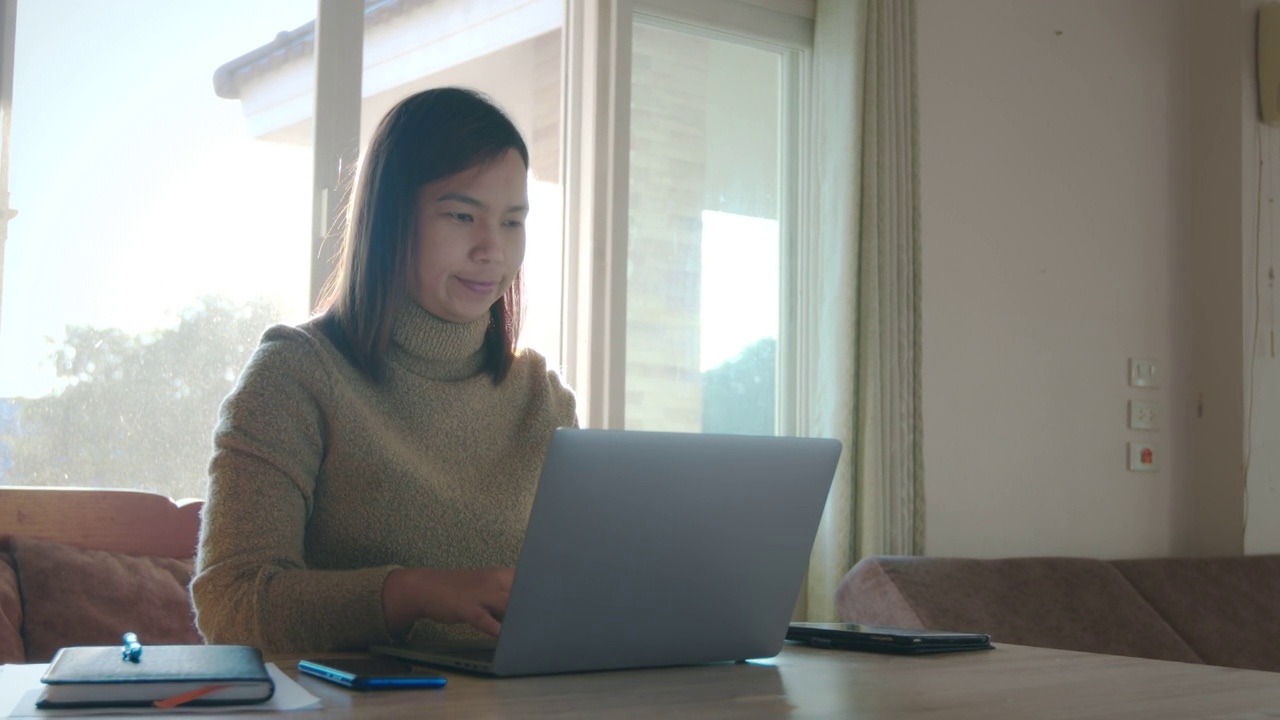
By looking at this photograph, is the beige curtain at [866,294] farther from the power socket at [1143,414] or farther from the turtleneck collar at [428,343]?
the turtleneck collar at [428,343]

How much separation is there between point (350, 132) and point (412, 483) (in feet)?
4.62

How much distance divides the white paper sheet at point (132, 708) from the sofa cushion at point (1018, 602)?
75.2 inches

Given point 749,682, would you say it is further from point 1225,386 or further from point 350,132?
point 1225,386

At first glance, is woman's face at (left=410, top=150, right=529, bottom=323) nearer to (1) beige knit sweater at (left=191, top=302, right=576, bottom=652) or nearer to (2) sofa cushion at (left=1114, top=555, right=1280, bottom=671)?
(1) beige knit sweater at (left=191, top=302, right=576, bottom=652)

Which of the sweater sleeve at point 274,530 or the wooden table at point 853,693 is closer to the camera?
the wooden table at point 853,693

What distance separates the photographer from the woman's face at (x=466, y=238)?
60.1 inches

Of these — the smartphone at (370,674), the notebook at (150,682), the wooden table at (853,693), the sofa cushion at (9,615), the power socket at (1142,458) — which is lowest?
the sofa cushion at (9,615)

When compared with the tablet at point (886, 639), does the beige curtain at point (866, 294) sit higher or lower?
higher

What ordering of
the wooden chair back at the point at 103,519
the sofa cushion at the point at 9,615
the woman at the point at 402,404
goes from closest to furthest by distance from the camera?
the woman at the point at 402,404
the sofa cushion at the point at 9,615
the wooden chair back at the point at 103,519

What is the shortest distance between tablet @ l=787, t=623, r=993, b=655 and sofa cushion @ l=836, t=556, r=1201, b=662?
A: 134cm

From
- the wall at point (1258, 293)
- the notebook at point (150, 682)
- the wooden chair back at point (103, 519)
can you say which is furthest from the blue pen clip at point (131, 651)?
the wall at point (1258, 293)

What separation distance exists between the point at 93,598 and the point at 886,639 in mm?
1233

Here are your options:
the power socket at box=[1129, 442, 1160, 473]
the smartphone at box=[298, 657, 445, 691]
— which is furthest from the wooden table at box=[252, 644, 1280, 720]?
the power socket at box=[1129, 442, 1160, 473]

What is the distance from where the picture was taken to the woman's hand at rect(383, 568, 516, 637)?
3.70ft
